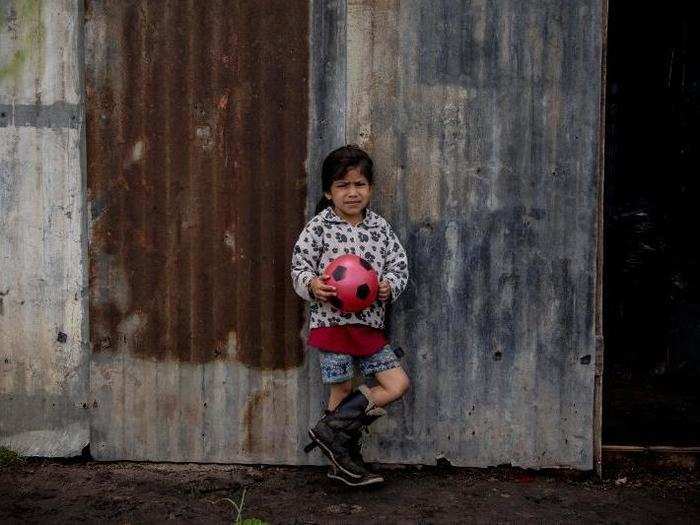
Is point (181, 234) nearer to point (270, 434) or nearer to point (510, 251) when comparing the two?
point (270, 434)

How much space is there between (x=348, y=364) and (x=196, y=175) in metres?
1.38

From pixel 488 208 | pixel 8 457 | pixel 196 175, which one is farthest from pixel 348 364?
pixel 8 457

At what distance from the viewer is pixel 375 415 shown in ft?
13.5

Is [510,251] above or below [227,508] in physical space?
above

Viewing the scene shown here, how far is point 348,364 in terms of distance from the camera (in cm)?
420

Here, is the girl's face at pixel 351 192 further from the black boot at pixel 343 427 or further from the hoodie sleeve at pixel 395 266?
the black boot at pixel 343 427

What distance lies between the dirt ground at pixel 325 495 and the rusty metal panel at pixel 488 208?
0.59 feet

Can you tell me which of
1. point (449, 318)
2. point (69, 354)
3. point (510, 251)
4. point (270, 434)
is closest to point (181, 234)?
point (69, 354)

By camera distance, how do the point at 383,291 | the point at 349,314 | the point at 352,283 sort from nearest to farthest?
the point at 352,283 < the point at 383,291 < the point at 349,314

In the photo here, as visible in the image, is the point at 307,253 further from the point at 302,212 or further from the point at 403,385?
the point at 403,385

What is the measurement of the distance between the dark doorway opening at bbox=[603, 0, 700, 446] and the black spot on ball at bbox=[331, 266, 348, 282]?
3.40 meters

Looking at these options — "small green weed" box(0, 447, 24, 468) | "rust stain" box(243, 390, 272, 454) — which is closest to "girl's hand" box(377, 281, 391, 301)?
"rust stain" box(243, 390, 272, 454)

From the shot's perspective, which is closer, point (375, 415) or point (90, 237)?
point (375, 415)

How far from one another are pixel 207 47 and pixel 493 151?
1703mm
